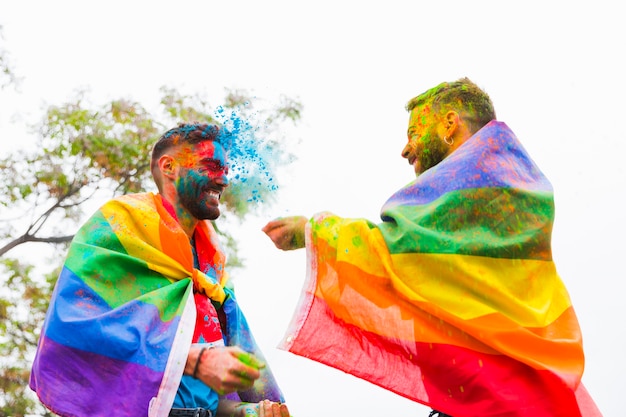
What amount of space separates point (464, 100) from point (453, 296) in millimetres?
1241

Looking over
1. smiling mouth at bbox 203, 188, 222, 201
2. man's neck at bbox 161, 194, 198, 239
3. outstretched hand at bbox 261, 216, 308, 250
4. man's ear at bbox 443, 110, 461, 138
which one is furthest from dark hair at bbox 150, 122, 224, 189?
man's ear at bbox 443, 110, 461, 138

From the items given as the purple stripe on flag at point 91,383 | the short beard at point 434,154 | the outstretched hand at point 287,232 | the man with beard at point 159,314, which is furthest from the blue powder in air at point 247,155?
the purple stripe on flag at point 91,383

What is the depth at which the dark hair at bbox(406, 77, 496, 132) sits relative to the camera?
4.20 meters

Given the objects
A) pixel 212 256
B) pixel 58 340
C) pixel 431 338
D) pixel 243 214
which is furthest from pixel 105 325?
pixel 243 214

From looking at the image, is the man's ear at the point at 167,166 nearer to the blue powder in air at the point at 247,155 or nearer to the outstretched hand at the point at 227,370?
the blue powder in air at the point at 247,155

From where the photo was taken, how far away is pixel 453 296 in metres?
3.46

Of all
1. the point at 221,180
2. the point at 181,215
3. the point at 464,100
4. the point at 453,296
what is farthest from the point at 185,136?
the point at 453,296

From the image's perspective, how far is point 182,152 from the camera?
4.17m

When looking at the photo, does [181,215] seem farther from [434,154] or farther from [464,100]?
[464,100]

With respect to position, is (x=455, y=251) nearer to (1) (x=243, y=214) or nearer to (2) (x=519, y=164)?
(2) (x=519, y=164)

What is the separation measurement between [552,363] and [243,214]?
601cm

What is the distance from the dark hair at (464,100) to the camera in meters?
4.20

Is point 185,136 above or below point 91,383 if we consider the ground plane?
above

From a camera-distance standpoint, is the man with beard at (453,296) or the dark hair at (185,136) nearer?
the man with beard at (453,296)
